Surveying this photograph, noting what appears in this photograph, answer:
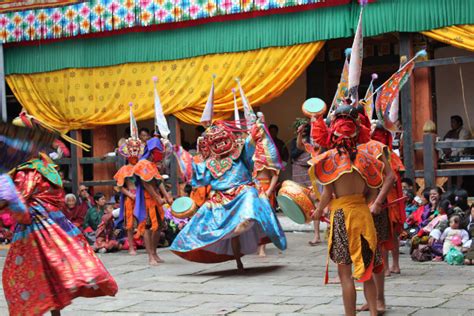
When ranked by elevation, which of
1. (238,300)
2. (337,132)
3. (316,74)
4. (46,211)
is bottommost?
(238,300)

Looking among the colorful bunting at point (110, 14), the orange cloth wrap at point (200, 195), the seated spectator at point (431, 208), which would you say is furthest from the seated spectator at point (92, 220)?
the seated spectator at point (431, 208)

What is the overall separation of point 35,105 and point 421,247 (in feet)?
29.0

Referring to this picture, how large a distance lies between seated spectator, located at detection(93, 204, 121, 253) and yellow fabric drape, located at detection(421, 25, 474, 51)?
17.6 feet

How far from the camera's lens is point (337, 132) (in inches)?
277

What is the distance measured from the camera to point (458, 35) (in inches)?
527

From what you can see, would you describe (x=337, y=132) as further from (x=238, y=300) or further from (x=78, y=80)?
(x=78, y=80)

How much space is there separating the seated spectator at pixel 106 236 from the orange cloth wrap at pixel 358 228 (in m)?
7.04

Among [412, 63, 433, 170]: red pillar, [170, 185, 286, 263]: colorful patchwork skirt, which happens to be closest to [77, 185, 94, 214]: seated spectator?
[170, 185, 286, 263]: colorful patchwork skirt

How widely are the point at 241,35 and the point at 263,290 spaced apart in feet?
22.9

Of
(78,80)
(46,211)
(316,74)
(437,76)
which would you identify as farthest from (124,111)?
(46,211)

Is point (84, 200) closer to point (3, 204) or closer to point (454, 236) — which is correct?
point (454, 236)

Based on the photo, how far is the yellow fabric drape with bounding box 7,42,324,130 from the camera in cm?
1503

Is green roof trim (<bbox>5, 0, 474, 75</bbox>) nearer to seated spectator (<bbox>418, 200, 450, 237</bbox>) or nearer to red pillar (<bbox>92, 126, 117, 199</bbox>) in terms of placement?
red pillar (<bbox>92, 126, 117, 199</bbox>)

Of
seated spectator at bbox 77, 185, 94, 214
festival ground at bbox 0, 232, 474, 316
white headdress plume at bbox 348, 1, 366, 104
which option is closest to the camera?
festival ground at bbox 0, 232, 474, 316
